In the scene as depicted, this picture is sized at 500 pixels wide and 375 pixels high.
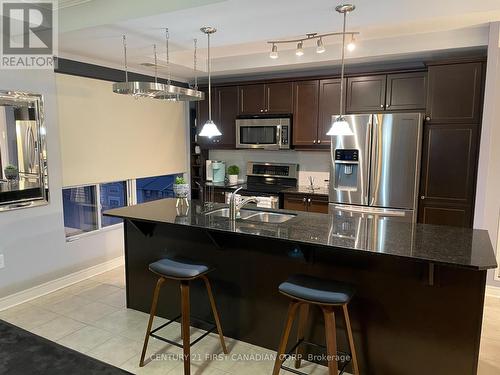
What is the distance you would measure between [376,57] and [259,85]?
155 cm

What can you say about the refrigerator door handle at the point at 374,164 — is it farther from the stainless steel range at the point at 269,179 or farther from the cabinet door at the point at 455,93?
the stainless steel range at the point at 269,179

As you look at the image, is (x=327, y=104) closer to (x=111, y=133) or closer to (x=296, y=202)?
(x=296, y=202)

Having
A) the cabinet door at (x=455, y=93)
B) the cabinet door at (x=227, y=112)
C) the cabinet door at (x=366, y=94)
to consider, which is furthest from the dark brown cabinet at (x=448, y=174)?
the cabinet door at (x=227, y=112)

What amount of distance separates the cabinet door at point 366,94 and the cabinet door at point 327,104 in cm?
15

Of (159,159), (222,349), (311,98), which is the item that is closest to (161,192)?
(159,159)

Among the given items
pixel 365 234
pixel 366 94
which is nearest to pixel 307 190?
pixel 366 94

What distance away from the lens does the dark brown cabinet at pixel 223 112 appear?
16.8 feet

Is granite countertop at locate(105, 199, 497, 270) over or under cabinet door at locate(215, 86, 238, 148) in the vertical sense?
under

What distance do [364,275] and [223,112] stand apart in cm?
350

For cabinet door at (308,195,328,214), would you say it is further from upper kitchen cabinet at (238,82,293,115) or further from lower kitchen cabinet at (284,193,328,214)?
upper kitchen cabinet at (238,82,293,115)

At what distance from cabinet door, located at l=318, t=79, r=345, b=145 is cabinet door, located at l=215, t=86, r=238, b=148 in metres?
1.23

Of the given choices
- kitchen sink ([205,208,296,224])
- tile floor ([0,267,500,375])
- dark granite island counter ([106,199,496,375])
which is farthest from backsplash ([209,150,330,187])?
tile floor ([0,267,500,375])

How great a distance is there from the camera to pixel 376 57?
4051mm

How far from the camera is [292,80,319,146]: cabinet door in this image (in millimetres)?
4578
